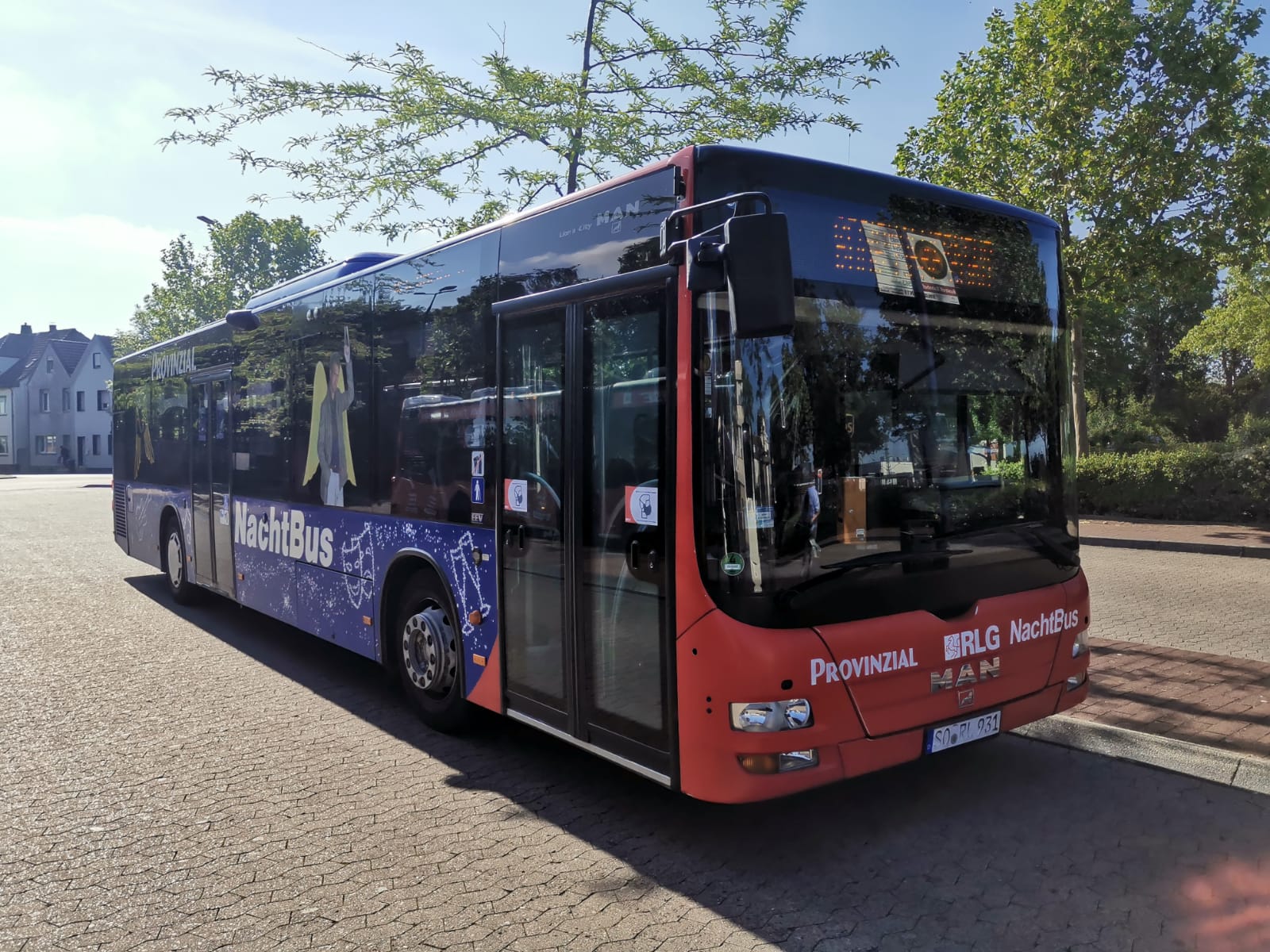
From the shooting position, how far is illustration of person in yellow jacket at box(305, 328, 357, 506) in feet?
22.4

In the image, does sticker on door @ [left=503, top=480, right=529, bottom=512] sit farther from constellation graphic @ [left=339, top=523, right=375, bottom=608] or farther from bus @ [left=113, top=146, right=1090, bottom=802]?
constellation graphic @ [left=339, top=523, right=375, bottom=608]

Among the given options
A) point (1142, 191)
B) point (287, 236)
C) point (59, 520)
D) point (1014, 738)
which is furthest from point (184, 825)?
point (287, 236)

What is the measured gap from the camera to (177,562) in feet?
34.6

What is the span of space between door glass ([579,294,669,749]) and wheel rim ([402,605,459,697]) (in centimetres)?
146

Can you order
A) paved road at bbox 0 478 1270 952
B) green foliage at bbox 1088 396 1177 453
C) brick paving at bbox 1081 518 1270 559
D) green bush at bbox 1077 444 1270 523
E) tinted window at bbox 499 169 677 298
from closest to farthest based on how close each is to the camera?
paved road at bbox 0 478 1270 952, tinted window at bbox 499 169 677 298, brick paving at bbox 1081 518 1270 559, green bush at bbox 1077 444 1270 523, green foliage at bbox 1088 396 1177 453

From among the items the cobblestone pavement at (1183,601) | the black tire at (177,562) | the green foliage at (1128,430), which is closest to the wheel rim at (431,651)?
the black tire at (177,562)

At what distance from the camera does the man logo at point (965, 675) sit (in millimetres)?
4246

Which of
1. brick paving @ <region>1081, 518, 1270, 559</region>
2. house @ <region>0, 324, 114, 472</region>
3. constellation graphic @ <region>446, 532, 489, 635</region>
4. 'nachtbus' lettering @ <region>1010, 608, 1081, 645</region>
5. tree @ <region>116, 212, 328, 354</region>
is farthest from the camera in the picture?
house @ <region>0, 324, 114, 472</region>

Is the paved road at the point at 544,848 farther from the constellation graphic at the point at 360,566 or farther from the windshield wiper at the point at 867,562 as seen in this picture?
the windshield wiper at the point at 867,562

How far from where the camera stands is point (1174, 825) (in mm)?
4328

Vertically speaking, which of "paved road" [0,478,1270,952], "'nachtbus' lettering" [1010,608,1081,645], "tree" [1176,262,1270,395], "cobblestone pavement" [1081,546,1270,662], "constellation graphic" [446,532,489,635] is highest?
"tree" [1176,262,1270,395]

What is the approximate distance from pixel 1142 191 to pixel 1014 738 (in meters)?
14.9

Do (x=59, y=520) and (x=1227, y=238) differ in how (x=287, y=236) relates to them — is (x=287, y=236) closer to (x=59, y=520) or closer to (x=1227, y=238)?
(x=59, y=520)

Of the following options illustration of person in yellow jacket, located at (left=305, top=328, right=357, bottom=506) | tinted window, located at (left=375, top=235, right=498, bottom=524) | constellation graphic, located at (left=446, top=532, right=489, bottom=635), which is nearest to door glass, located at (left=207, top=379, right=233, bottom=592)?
illustration of person in yellow jacket, located at (left=305, top=328, right=357, bottom=506)
